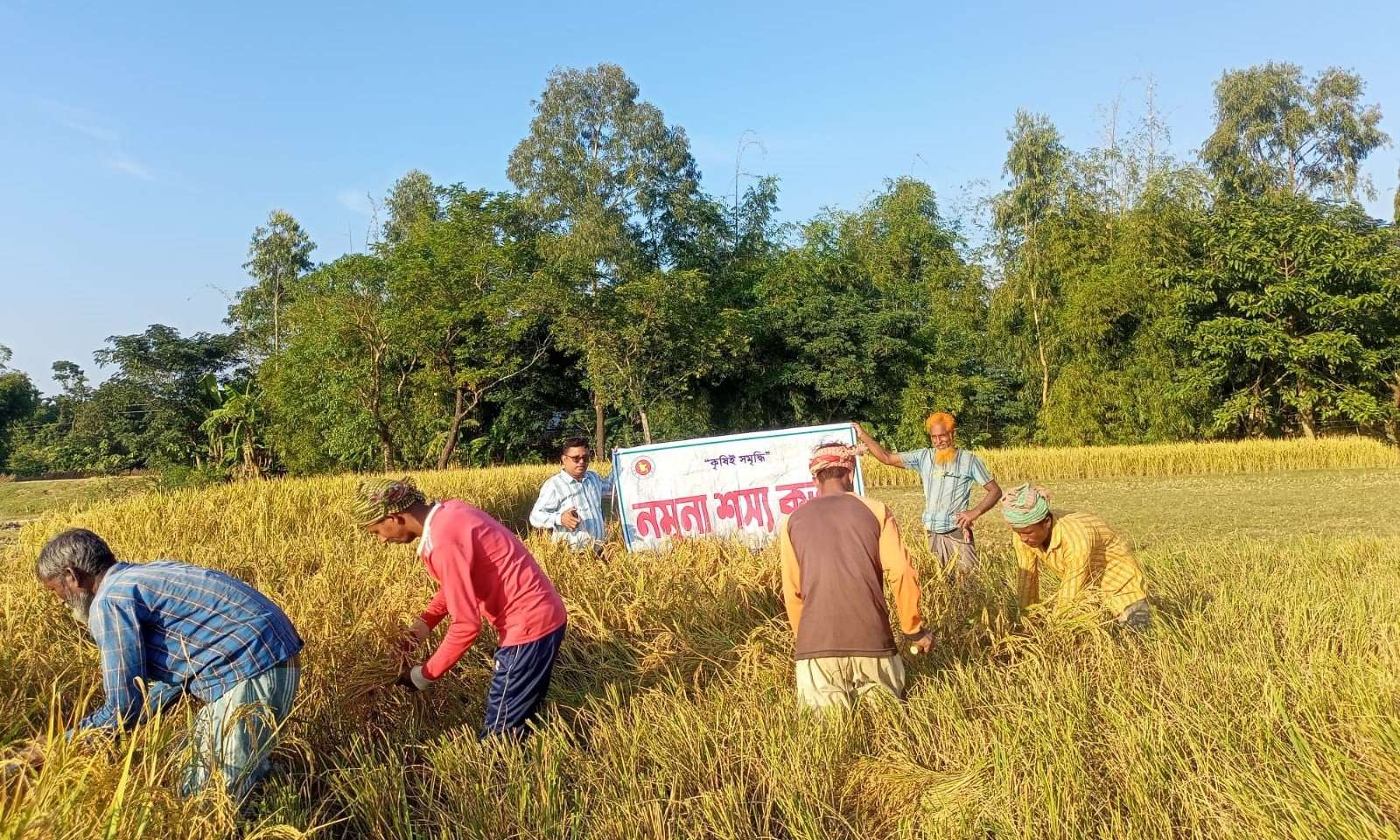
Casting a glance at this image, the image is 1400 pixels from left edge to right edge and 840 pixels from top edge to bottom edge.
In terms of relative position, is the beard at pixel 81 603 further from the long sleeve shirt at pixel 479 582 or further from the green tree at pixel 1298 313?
the green tree at pixel 1298 313

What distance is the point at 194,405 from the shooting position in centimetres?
3238

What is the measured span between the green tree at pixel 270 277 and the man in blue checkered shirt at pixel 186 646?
37.7 metres

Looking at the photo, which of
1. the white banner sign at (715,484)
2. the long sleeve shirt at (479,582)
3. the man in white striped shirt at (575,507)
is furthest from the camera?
the white banner sign at (715,484)

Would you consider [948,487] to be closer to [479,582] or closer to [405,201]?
[479,582]

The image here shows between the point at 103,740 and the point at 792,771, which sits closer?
the point at 103,740

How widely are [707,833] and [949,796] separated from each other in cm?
76

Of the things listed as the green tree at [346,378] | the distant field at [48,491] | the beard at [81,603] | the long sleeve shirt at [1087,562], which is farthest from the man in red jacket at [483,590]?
the distant field at [48,491]

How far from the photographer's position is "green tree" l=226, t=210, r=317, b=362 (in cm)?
3753

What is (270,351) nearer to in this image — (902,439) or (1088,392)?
(902,439)

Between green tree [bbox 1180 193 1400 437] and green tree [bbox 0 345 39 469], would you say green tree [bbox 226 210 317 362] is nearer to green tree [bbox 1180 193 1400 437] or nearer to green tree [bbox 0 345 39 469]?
green tree [bbox 0 345 39 469]

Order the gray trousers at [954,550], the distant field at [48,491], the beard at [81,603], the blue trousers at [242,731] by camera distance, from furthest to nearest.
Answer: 1. the distant field at [48,491]
2. the gray trousers at [954,550]
3. the beard at [81,603]
4. the blue trousers at [242,731]

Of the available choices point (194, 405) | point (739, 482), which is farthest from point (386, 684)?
point (194, 405)

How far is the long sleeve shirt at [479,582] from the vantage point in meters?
3.13

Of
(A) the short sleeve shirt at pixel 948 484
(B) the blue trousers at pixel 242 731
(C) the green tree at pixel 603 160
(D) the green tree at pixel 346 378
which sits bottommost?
(B) the blue trousers at pixel 242 731
